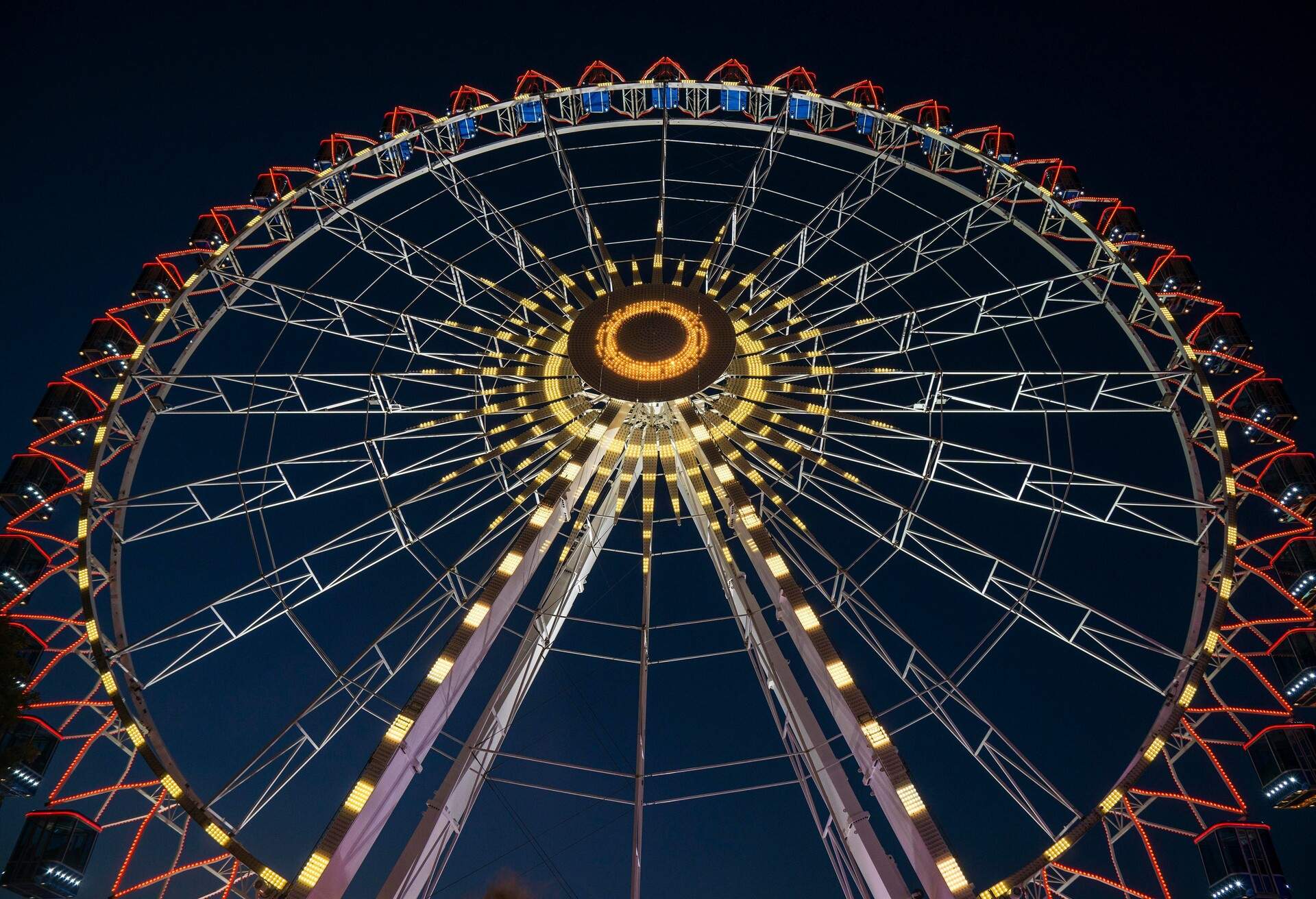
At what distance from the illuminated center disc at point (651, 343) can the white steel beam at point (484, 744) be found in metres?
2.07

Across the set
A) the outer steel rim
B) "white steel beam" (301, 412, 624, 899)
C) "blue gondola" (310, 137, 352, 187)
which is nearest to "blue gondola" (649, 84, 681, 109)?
the outer steel rim

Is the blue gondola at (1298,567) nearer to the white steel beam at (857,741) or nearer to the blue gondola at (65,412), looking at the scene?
the white steel beam at (857,741)

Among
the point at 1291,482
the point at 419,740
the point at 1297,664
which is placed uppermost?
the point at 1291,482

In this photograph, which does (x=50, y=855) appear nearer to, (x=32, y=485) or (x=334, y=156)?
(x=32, y=485)

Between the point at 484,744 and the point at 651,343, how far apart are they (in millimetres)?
8185

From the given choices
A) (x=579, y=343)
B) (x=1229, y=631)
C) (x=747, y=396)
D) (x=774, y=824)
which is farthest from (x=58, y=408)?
(x=774, y=824)

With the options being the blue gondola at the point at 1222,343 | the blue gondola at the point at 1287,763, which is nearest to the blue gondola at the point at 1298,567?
the blue gondola at the point at 1287,763

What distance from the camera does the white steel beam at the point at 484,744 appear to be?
1333 centimetres

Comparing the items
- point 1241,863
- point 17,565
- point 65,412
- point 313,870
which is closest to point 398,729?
point 313,870

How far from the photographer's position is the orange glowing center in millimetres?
17875

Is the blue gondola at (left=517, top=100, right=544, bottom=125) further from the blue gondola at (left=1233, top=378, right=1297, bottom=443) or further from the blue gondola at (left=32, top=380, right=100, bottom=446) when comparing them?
the blue gondola at (left=1233, top=378, right=1297, bottom=443)

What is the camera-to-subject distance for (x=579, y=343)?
1825 centimetres

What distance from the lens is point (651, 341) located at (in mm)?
18281

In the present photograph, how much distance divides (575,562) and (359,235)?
31.0 feet
